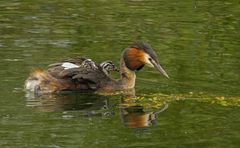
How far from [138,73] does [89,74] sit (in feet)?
4.59

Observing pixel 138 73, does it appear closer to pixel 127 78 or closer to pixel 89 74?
pixel 127 78

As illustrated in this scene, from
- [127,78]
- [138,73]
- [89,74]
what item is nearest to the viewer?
[89,74]

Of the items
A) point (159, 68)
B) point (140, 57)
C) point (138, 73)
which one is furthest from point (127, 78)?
point (138, 73)

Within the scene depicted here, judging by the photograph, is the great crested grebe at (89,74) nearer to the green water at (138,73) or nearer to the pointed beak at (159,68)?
the pointed beak at (159,68)

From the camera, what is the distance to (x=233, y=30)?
18.6 m

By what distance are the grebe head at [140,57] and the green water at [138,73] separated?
0.28 m

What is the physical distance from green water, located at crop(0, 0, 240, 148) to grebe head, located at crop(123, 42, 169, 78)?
0.28m

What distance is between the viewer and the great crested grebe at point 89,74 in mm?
13656

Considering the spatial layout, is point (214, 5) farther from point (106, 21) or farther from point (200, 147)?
point (200, 147)

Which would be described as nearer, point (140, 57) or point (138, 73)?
point (140, 57)

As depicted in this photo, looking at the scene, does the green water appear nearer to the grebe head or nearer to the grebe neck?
the grebe neck

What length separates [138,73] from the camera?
593 inches

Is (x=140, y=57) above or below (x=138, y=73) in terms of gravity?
above

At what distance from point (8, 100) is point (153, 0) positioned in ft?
31.6
